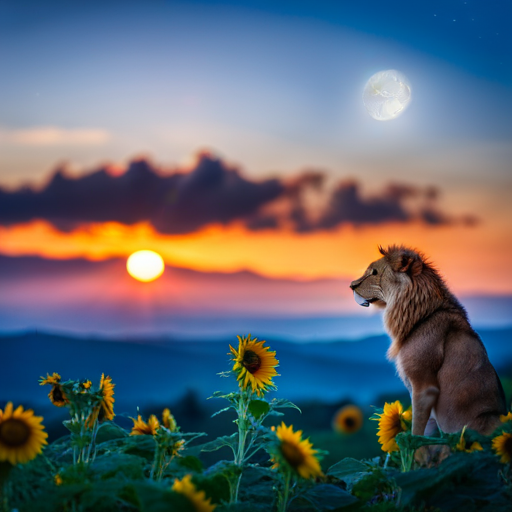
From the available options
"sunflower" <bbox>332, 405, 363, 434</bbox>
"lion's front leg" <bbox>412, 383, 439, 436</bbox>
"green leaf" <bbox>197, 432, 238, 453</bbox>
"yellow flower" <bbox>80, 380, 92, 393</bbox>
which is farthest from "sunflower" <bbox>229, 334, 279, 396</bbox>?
"sunflower" <bbox>332, 405, 363, 434</bbox>

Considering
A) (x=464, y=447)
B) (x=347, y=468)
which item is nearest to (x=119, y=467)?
(x=347, y=468)

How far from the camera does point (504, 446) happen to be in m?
2.63

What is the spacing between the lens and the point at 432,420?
13.3 ft

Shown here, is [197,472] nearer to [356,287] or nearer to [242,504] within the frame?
[242,504]

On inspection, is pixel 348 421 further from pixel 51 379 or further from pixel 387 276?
pixel 51 379

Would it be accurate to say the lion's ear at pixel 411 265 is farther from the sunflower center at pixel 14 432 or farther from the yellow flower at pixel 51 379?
the sunflower center at pixel 14 432

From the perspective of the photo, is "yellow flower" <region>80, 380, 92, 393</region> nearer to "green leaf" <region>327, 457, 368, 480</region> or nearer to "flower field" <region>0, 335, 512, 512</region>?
"flower field" <region>0, 335, 512, 512</region>

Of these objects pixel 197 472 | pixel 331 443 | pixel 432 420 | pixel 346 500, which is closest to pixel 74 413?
pixel 197 472

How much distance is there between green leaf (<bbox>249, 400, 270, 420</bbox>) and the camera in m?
3.09

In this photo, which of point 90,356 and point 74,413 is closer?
point 74,413

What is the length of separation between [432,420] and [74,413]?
247 cm

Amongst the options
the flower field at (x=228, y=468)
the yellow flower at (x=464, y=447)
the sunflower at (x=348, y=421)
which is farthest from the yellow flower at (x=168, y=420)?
the sunflower at (x=348, y=421)

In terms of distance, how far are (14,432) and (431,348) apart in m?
2.66

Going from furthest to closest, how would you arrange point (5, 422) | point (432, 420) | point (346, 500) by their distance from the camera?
point (432, 420) < point (346, 500) < point (5, 422)
